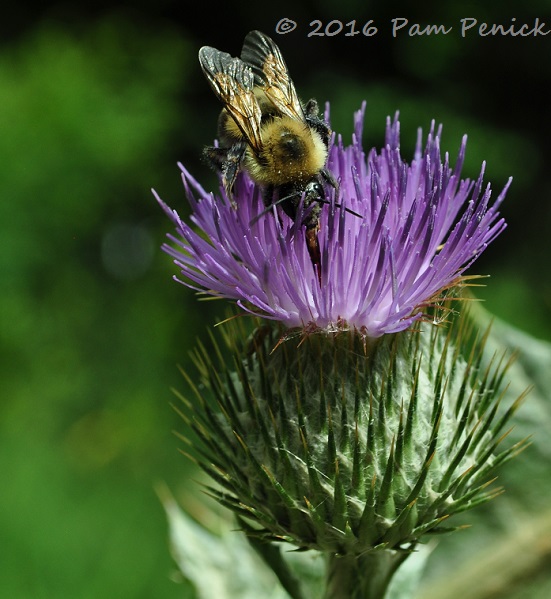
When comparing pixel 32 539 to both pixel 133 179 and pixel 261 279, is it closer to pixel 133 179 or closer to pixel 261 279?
pixel 261 279

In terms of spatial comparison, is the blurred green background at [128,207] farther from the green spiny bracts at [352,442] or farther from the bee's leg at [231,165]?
the bee's leg at [231,165]

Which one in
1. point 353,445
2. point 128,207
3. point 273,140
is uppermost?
point 273,140

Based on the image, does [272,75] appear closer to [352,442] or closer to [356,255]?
[356,255]

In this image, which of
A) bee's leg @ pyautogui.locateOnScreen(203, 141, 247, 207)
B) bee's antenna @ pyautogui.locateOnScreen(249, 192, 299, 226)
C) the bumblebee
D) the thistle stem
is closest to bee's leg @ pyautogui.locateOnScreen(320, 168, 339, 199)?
the bumblebee

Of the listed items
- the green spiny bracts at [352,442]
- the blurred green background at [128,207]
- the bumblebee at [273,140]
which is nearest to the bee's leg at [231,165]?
the bumblebee at [273,140]

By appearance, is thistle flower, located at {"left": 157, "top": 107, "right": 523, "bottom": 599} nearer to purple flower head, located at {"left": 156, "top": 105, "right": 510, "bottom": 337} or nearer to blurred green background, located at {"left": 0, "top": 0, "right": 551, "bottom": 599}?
purple flower head, located at {"left": 156, "top": 105, "right": 510, "bottom": 337}

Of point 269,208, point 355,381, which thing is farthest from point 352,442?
point 269,208
